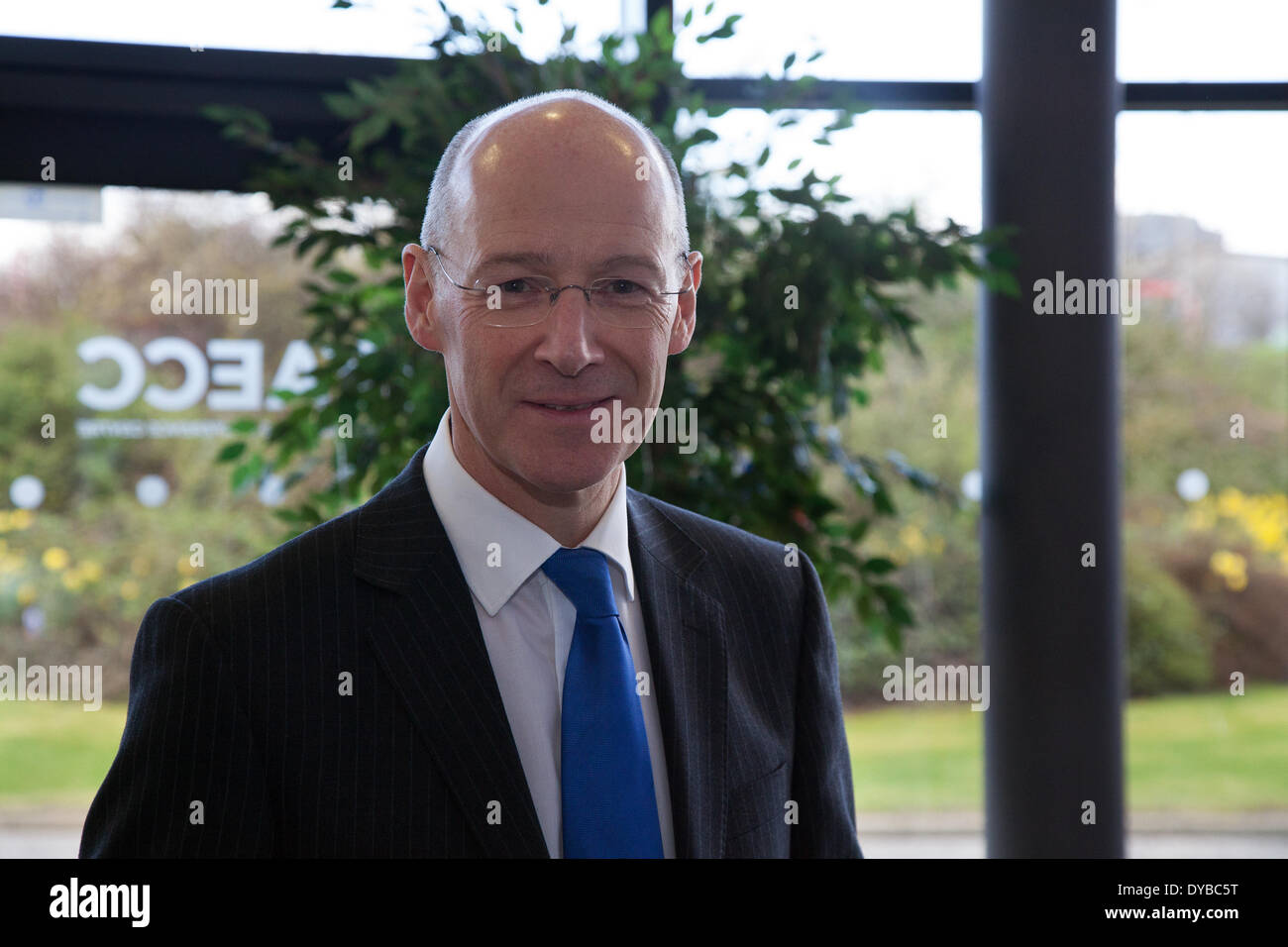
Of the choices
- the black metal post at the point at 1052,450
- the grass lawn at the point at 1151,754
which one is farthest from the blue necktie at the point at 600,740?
the grass lawn at the point at 1151,754

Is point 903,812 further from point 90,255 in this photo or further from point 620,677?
point 90,255

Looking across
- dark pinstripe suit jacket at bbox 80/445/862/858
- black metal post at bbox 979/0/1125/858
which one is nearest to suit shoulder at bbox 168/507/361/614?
dark pinstripe suit jacket at bbox 80/445/862/858

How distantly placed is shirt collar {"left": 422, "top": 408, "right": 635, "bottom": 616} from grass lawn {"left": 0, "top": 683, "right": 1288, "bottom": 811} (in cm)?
233

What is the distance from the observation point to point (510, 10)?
216 centimetres

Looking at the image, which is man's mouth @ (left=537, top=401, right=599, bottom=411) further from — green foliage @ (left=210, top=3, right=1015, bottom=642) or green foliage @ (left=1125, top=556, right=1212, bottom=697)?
green foliage @ (left=1125, top=556, right=1212, bottom=697)

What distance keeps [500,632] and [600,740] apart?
153mm

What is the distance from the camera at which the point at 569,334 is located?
110cm

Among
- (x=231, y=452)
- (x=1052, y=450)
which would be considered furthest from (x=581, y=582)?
(x=1052, y=450)

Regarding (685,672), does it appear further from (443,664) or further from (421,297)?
(421,297)

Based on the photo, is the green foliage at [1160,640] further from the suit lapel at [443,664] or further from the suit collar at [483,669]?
the suit lapel at [443,664]

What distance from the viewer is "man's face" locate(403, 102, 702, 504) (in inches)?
43.0

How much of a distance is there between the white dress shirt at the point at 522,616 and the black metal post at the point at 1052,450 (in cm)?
197

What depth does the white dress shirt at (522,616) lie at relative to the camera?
111cm
